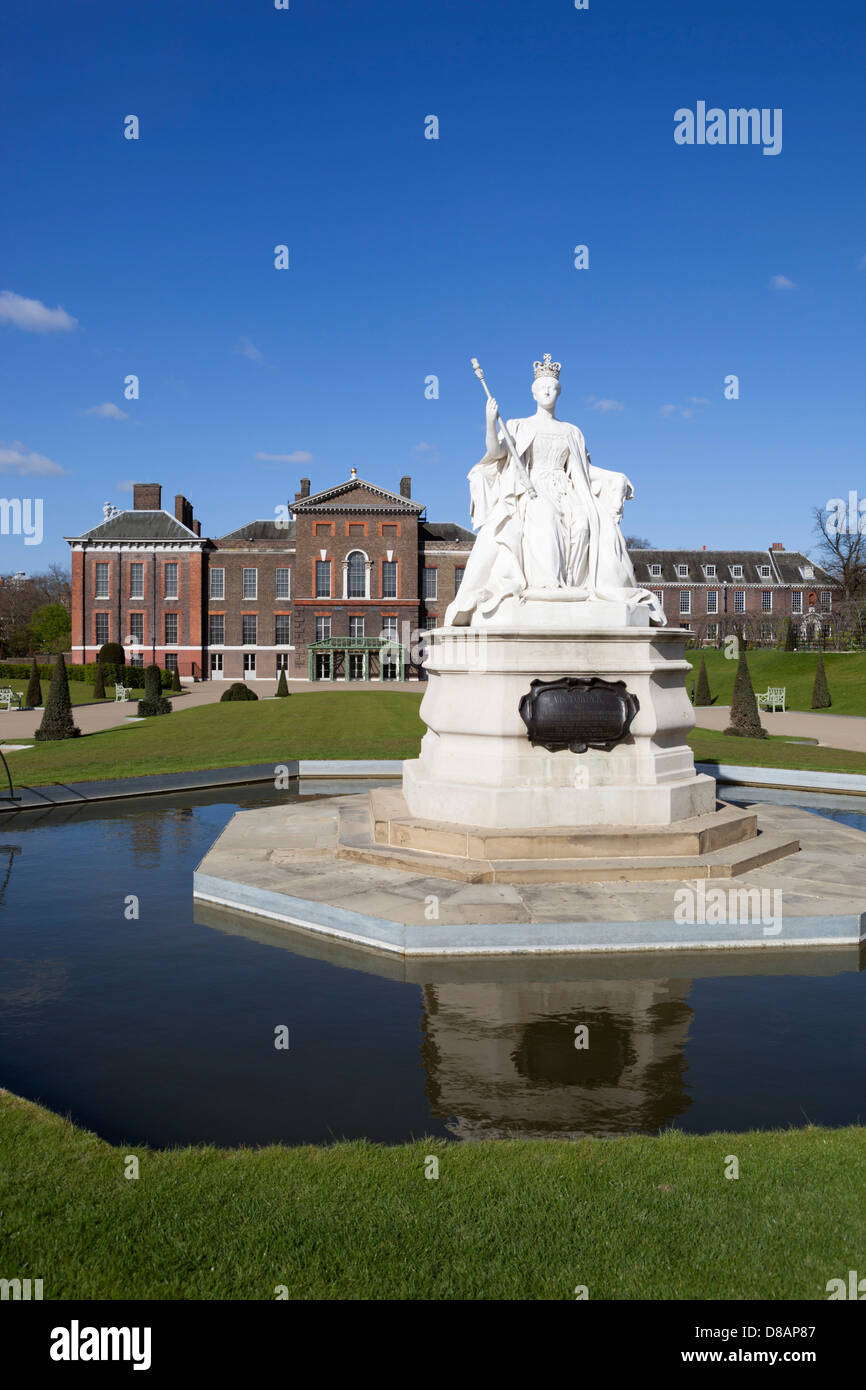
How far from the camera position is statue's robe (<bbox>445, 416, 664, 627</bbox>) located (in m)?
10.4

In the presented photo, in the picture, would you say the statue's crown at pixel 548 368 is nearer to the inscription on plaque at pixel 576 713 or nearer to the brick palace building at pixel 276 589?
the inscription on plaque at pixel 576 713

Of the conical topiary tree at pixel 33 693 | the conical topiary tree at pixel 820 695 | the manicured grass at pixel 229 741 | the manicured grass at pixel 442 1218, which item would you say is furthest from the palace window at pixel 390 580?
the manicured grass at pixel 442 1218

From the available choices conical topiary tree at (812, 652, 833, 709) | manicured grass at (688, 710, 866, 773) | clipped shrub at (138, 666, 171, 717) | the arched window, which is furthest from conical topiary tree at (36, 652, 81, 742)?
the arched window

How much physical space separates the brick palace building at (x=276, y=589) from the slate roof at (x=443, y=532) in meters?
0.94

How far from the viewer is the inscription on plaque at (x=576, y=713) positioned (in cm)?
962

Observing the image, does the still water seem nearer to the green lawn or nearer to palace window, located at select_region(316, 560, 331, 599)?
A: the green lawn

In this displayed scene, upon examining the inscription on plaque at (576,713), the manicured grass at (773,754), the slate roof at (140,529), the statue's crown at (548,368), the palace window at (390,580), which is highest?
the slate roof at (140,529)

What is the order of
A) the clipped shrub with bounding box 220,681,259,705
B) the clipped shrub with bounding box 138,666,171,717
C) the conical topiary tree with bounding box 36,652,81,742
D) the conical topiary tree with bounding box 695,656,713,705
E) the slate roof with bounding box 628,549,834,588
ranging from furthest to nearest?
the slate roof with bounding box 628,549,834,588 < the clipped shrub with bounding box 220,681,259,705 < the conical topiary tree with bounding box 695,656,713,705 < the clipped shrub with bounding box 138,666,171,717 < the conical topiary tree with bounding box 36,652,81,742

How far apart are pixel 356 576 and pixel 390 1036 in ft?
209

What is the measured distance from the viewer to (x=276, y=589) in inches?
2719

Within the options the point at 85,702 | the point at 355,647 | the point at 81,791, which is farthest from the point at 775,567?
the point at 81,791

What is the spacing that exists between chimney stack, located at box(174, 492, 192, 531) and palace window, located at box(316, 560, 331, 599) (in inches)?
406

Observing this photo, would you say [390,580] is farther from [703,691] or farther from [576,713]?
[576,713]
